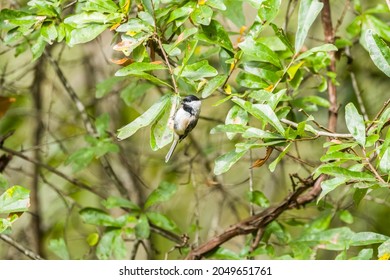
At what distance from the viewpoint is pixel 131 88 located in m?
1.79

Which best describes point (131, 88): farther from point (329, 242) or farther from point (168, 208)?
point (329, 242)

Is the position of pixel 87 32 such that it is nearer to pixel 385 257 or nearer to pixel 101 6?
pixel 101 6

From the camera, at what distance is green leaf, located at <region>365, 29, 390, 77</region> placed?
3.63 ft

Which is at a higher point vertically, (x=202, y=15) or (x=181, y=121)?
(x=202, y=15)

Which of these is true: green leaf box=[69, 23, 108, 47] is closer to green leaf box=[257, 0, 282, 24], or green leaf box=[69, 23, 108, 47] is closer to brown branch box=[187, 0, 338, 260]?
green leaf box=[257, 0, 282, 24]

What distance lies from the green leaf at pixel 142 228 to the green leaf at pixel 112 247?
0.05 meters

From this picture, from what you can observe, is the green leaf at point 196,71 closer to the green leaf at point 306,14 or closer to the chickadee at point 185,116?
the chickadee at point 185,116

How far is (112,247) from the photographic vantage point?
1.54 meters

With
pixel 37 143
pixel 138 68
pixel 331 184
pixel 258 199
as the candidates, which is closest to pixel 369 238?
pixel 331 184

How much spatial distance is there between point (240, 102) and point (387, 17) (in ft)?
3.21

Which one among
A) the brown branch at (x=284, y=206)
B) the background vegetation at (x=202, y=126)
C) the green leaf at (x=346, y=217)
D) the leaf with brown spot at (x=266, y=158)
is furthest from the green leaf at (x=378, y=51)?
the green leaf at (x=346, y=217)

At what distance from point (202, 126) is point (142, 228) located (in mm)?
609

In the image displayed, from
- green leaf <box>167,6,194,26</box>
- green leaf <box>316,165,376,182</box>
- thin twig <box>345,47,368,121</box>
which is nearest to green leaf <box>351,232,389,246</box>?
green leaf <box>316,165,376,182</box>

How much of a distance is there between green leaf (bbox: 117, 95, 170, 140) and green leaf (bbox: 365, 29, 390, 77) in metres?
0.34
